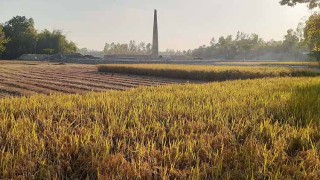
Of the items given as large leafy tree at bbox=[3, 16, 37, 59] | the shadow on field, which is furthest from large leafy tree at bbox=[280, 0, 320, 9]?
large leafy tree at bbox=[3, 16, 37, 59]

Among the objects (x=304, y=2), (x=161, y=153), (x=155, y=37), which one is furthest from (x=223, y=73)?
(x=155, y=37)

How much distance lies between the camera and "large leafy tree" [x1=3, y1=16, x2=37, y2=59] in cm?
7656

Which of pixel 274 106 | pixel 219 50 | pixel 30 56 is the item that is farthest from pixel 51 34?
pixel 274 106

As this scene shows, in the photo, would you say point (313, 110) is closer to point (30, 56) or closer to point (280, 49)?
point (30, 56)

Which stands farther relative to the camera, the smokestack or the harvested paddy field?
the smokestack

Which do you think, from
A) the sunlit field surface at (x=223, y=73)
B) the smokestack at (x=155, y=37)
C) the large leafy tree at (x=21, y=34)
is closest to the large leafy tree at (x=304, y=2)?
the sunlit field surface at (x=223, y=73)

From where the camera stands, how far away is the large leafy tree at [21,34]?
76562mm

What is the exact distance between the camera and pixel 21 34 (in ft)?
254

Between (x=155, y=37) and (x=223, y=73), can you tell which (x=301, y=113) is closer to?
(x=223, y=73)

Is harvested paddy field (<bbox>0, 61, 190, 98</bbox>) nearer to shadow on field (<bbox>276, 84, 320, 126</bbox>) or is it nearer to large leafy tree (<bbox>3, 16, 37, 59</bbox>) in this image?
shadow on field (<bbox>276, 84, 320, 126</bbox>)

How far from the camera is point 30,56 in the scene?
6881 cm

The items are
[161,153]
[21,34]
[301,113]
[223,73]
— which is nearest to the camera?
[161,153]

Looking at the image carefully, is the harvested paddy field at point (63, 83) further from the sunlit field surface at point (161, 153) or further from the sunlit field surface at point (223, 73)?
the sunlit field surface at point (161, 153)

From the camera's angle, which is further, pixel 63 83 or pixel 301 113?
pixel 63 83
